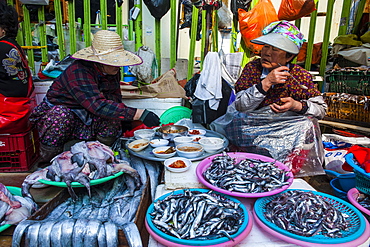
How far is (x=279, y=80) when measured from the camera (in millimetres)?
2545

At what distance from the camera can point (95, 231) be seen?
60.7 inches

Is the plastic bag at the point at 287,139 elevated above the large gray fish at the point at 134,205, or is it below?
above

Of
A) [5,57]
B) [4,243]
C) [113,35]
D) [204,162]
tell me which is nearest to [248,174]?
[204,162]

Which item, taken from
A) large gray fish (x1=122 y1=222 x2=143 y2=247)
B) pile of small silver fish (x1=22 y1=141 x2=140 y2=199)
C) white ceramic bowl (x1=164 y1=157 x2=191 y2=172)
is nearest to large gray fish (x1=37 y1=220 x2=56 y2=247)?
large gray fish (x1=122 y1=222 x2=143 y2=247)

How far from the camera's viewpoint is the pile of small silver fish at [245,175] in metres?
1.98

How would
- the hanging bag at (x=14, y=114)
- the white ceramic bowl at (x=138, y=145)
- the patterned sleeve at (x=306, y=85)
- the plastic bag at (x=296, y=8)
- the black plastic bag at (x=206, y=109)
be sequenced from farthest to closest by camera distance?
the plastic bag at (x=296, y=8)
the black plastic bag at (x=206, y=109)
the patterned sleeve at (x=306, y=85)
the hanging bag at (x=14, y=114)
the white ceramic bowl at (x=138, y=145)

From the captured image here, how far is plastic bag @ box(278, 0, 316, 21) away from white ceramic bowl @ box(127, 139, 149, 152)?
4.01 meters

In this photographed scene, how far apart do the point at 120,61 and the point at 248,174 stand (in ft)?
6.46

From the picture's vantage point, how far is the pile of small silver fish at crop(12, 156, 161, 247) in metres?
1.53

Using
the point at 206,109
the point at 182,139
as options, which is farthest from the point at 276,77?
the point at 206,109

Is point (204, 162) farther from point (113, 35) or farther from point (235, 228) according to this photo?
point (113, 35)

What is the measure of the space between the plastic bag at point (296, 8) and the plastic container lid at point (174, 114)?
284 centimetres

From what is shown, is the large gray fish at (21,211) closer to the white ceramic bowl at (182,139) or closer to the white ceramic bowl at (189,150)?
the white ceramic bowl at (189,150)

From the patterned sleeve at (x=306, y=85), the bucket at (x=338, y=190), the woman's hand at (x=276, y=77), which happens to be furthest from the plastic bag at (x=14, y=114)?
the bucket at (x=338, y=190)
